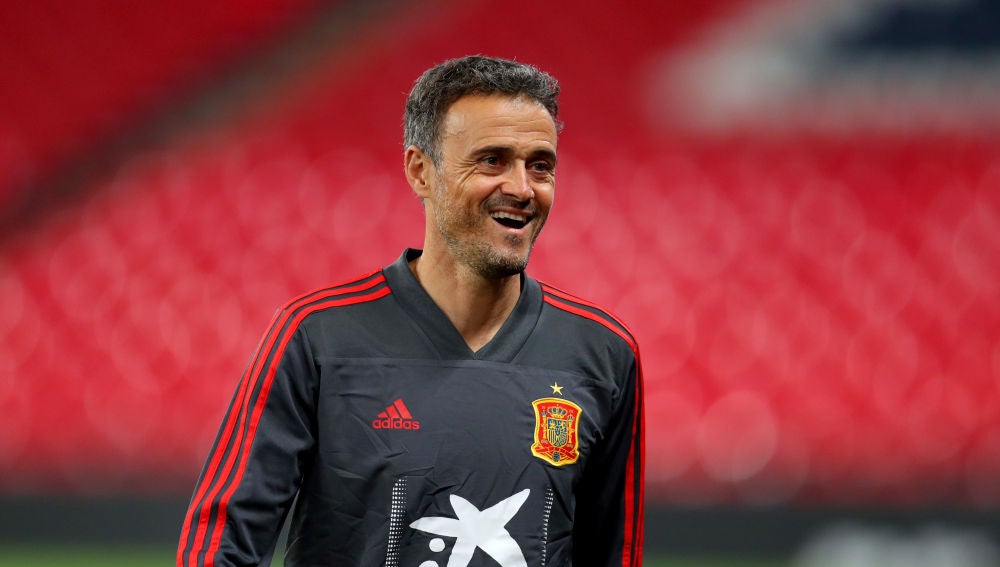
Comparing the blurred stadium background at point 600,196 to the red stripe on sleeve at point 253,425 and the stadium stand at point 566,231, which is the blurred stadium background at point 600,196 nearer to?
the stadium stand at point 566,231

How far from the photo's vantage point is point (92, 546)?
3.52 metres

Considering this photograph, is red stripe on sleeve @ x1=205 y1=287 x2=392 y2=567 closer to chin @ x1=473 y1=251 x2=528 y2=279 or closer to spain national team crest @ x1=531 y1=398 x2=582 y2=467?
chin @ x1=473 y1=251 x2=528 y2=279

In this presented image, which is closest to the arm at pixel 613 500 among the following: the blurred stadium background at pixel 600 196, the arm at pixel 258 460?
the arm at pixel 258 460

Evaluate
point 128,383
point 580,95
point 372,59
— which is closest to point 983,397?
point 580,95

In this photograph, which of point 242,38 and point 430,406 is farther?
point 242,38

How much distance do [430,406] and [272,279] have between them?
2.87 metres

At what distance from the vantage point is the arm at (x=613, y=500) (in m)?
1.59

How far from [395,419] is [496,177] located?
332mm

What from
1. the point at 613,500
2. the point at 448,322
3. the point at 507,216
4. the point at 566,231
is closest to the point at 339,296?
the point at 448,322

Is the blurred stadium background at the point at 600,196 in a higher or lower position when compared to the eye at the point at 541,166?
higher

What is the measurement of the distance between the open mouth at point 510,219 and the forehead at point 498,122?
0.30 ft

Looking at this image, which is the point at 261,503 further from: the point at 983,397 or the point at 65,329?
the point at 983,397

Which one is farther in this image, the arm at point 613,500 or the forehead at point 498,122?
the arm at point 613,500

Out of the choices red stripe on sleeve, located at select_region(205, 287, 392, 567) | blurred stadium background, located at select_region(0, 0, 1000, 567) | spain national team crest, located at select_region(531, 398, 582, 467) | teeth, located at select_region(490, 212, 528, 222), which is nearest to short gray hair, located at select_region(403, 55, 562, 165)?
teeth, located at select_region(490, 212, 528, 222)
